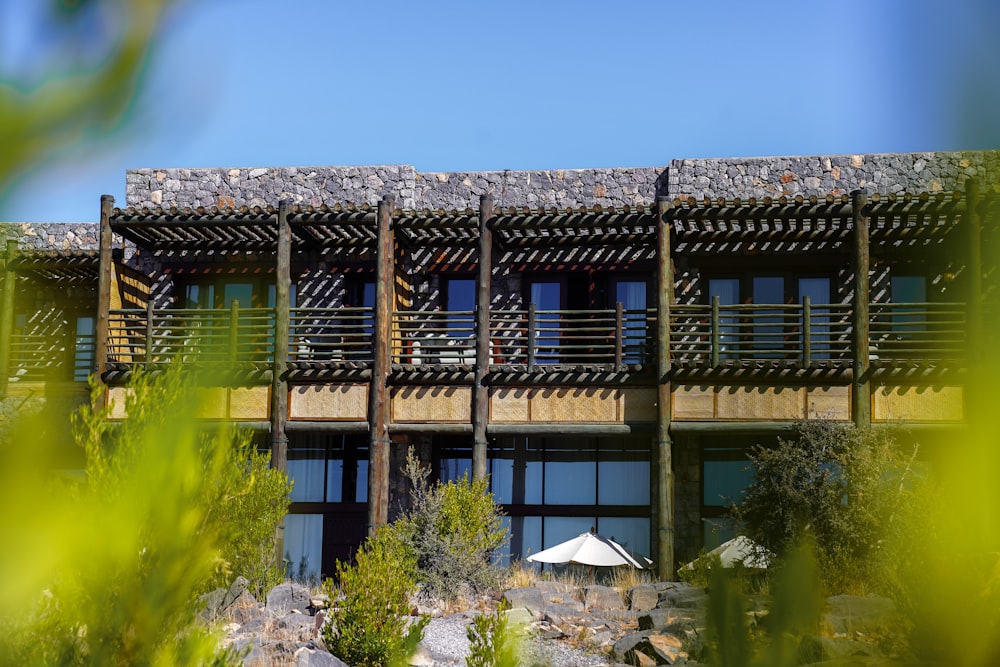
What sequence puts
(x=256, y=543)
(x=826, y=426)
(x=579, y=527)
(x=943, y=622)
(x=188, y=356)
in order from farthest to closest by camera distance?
(x=579, y=527) < (x=826, y=426) < (x=256, y=543) < (x=188, y=356) < (x=943, y=622)

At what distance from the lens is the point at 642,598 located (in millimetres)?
16219

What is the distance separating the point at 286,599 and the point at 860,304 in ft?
34.1

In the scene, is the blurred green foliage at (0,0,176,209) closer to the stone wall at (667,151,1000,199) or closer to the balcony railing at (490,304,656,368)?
the balcony railing at (490,304,656,368)

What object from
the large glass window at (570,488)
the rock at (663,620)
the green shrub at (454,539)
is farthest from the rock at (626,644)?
the large glass window at (570,488)

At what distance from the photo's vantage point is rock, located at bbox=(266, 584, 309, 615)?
15.2 metres

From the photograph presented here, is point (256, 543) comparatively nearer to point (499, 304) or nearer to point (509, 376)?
point (509, 376)

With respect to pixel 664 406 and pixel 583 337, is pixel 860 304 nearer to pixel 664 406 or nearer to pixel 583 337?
pixel 664 406

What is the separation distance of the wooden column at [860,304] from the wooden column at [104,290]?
12895mm

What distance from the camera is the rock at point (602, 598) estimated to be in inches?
640

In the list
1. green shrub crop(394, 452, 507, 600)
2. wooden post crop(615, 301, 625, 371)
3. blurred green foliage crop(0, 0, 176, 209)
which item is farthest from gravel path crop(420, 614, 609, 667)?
blurred green foliage crop(0, 0, 176, 209)

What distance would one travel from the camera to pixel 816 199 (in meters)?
18.8

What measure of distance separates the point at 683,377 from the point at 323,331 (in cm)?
798

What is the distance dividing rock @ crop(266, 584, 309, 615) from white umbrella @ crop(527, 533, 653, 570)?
384 centimetres

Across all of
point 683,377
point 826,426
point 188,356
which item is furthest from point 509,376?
point 188,356
